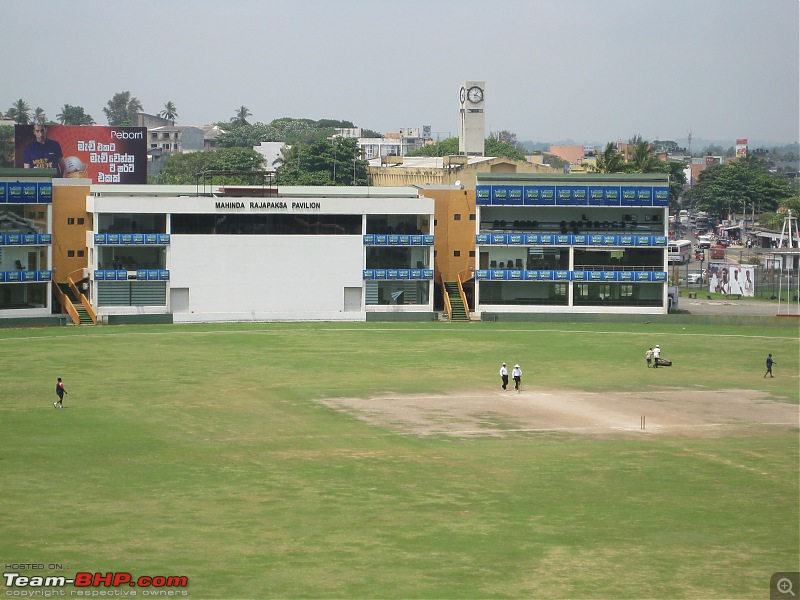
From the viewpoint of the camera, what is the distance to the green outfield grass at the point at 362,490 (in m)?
37.8

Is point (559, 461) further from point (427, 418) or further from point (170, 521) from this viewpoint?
point (170, 521)

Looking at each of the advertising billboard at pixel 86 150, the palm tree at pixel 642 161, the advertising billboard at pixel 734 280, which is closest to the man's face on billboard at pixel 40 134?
the advertising billboard at pixel 86 150

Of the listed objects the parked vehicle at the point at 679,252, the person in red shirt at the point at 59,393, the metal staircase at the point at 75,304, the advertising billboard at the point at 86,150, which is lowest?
the person in red shirt at the point at 59,393

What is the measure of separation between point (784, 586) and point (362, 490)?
17681mm

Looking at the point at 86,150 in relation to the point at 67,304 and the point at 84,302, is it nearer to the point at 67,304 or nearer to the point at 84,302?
the point at 84,302

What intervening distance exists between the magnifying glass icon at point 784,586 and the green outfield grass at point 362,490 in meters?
0.55

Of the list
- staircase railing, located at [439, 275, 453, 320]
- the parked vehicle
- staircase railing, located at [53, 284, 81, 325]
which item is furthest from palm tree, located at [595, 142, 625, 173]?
staircase railing, located at [53, 284, 81, 325]

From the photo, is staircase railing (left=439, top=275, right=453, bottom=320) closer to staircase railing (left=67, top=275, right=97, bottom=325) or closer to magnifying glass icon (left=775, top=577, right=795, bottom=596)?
staircase railing (left=67, top=275, right=97, bottom=325)

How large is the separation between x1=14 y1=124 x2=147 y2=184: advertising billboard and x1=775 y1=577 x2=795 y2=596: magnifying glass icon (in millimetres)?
120393

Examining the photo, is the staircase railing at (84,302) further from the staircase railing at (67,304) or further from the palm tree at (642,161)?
the palm tree at (642,161)

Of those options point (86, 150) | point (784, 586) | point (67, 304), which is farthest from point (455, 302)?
point (784, 586)

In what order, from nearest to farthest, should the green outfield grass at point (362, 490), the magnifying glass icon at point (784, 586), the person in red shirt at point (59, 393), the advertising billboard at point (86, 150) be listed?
the magnifying glass icon at point (784, 586) < the green outfield grass at point (362, 490) < the person in red shirt at point (59, 393) < the advertising billboard at point (86, 150)

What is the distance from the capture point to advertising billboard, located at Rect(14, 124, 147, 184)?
146875 mm

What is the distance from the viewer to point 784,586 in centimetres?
3603
